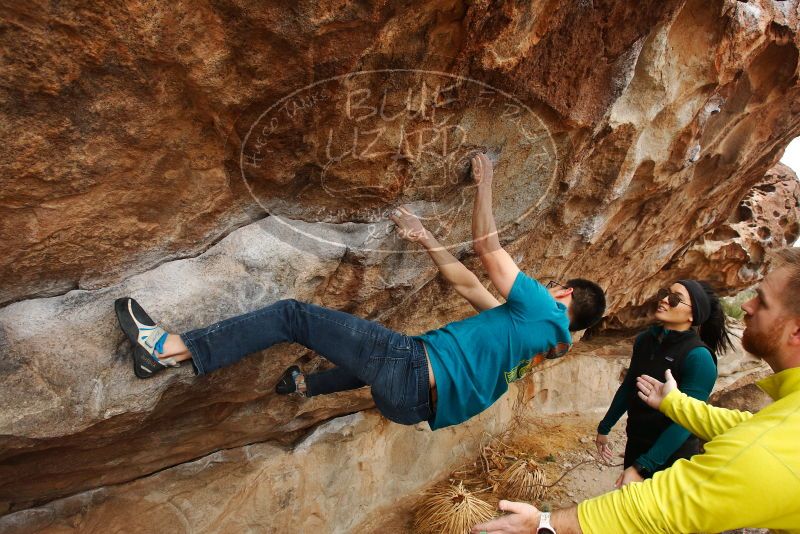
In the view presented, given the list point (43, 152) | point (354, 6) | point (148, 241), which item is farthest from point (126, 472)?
point (354, 6)

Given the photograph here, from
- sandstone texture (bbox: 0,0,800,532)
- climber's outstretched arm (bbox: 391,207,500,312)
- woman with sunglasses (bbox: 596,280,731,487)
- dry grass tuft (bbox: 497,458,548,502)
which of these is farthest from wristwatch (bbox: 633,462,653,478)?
dry grass tuft (bbox: 497,458,548,502)

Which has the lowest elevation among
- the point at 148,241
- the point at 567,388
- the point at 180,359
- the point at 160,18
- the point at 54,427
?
the point at 567,388

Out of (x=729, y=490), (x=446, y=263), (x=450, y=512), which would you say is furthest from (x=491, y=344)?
(x=450, y=512)

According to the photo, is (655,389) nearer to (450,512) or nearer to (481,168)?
(481,168)

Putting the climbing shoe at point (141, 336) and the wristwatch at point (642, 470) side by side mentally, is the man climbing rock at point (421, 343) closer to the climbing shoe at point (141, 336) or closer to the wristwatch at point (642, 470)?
the climbing shoe at point (141, 336)

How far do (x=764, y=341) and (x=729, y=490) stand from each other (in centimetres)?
52

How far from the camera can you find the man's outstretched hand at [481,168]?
88.5 inches

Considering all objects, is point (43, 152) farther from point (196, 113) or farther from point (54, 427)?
point (54, 427)

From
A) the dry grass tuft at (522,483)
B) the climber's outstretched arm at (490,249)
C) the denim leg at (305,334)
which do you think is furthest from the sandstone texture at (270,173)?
the dry grass tuft at (522,483)

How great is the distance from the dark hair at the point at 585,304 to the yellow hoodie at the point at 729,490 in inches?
31.0

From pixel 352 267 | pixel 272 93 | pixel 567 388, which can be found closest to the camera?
pixel 272 93

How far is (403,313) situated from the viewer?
2.95 meters

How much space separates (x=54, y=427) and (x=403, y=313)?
171 cm

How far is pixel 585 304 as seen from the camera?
2.17 metres
